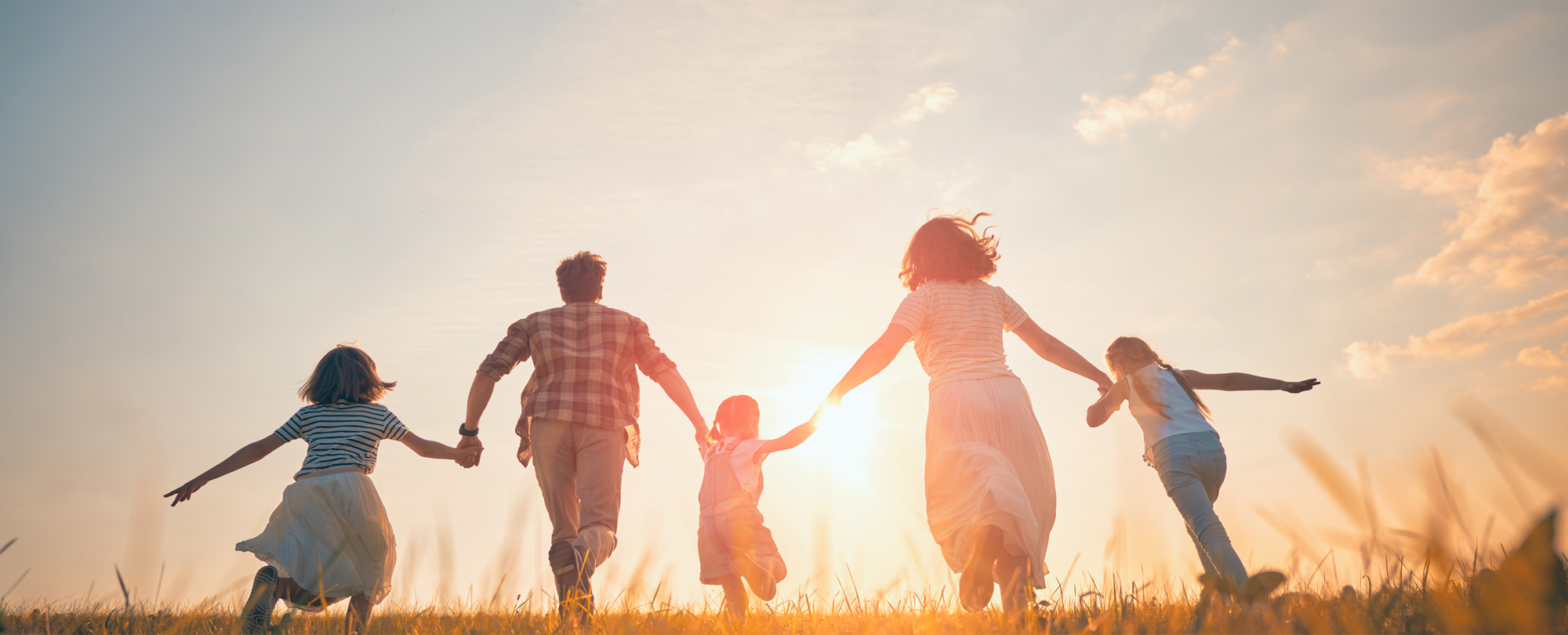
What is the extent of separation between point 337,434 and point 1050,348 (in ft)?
15.5

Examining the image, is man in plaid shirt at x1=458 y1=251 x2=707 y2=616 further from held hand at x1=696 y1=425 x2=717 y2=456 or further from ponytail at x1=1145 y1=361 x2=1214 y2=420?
ponytail at x1=1145 y1=361 x2=1214 y2=420

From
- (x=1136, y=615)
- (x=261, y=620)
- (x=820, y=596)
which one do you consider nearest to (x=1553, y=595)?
(x=1136, y=615)

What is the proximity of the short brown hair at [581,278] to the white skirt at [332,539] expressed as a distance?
2.02m

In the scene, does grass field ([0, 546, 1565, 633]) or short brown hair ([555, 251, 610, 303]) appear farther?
short brown hair ([555, 251, 610, 303])

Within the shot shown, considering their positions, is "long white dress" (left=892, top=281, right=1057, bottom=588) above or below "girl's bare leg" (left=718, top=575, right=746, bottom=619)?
above

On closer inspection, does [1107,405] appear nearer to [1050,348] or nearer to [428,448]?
[1050,348]

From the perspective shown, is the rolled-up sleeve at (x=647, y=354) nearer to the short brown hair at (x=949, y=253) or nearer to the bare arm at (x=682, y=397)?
the bare arm at (x=682, y=397)

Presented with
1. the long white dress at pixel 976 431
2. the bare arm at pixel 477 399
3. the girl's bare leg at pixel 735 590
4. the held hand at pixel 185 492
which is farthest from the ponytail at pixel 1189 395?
the held hand at pixel 185 492

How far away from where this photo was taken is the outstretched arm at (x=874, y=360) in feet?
15.5

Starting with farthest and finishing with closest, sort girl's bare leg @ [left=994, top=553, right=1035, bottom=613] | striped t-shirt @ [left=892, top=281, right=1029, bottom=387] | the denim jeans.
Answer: the denim jeans < striped t-shirt @ [left=892, top=281, right=1029, bottom=387] < girl's bare leg @ [left=994, top=553, right=1035, bottom=613]

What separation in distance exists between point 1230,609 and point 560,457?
14.5 ft

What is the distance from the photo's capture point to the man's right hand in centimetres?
580

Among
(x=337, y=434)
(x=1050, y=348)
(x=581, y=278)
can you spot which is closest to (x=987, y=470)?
(x=1050, y=348)

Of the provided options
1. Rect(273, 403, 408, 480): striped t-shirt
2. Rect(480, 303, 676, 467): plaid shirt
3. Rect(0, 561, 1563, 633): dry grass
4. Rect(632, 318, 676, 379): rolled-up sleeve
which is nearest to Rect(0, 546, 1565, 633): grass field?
Rect(0, 561, 1563, 633): dry grass
